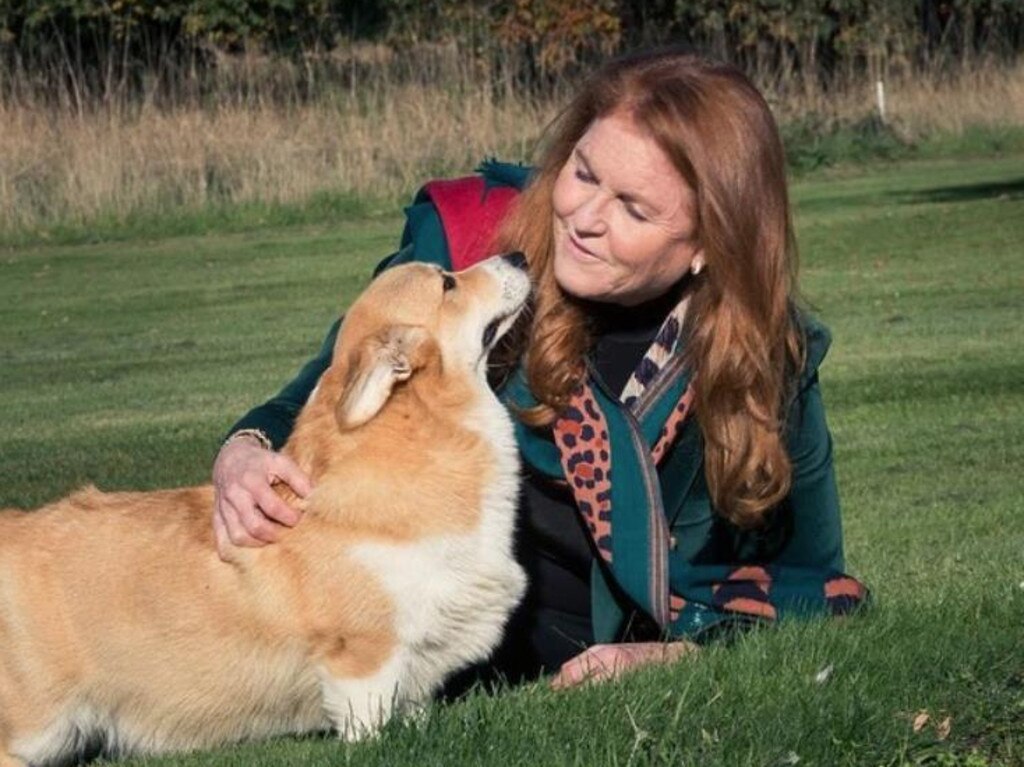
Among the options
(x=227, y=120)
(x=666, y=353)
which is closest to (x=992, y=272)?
(x=227, y=120)

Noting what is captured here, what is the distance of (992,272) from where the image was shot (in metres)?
16.4

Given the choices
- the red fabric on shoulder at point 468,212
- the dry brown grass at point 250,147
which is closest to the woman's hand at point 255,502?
the red fabric on shoulder at point 468,212

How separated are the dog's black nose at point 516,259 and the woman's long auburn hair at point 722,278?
4.9 inches

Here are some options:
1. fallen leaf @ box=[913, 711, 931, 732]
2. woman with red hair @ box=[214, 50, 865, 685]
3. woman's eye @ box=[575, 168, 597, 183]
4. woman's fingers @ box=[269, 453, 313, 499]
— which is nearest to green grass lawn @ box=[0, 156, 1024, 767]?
fallen leaf @ box=[913, 711, 931, 732]

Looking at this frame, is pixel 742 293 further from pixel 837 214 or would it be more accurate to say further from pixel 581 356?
pixel 837 214

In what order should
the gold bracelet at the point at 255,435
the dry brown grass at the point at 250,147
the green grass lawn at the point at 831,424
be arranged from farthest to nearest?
the dry brown grass at the point at 250,147 → the gold bracelet at the point at 255,435 → the green grass lawn at the point at 831,424

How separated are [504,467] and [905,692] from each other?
48.4 inches

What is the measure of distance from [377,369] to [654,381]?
86 centimetres

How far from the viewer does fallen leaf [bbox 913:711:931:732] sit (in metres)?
4.21

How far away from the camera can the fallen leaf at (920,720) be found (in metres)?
4.21

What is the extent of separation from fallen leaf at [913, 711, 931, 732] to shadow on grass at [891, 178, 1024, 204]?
1793 cm

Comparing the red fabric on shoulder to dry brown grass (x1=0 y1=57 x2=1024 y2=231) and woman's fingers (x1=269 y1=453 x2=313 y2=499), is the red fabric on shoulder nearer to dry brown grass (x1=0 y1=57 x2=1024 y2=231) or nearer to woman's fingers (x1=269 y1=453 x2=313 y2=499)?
woman's fingers (x1=269 y1=453 x2=313 y2=499)

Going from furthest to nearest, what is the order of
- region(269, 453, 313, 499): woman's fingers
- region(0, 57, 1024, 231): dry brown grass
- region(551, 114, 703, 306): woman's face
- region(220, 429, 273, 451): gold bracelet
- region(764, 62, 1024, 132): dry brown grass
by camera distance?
region(764, 62, 1024, 132): dry brown grass
region(0, 57, 1024, 231): dry brown grass
region(220, 429, 273, 451): gold bracelet
region(551, 114, 703, 306): woman's face
region(269, 453, 313, 499): woman's fingers

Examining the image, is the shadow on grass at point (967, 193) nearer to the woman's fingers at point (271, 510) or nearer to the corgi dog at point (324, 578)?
the corgi dog at point (324, 578)
